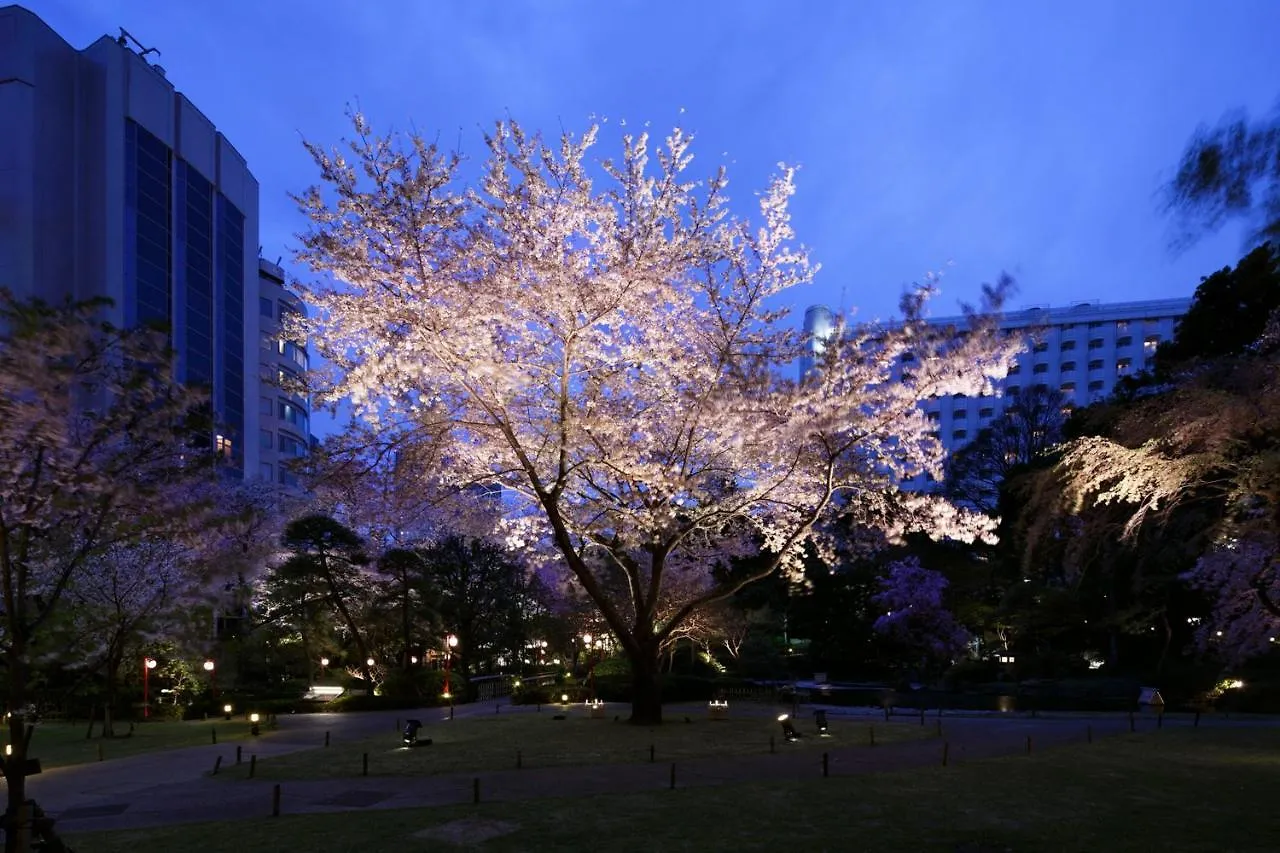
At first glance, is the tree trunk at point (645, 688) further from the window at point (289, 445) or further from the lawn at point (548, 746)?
the window at point (289, 445)

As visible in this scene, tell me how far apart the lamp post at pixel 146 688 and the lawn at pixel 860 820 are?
24361mm

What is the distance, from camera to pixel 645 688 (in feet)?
78.7

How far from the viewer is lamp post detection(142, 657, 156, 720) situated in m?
34.1

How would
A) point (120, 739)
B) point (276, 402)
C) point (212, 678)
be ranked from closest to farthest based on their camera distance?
point (120, 739) < point (212, 678) < point (276, 402)

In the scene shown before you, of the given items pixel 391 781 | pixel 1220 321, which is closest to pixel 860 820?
pixel 391 781

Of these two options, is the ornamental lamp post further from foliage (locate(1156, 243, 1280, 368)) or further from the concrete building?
the concrete building

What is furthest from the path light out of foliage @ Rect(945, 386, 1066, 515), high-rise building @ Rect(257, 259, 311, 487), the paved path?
high-rise building @ Rect(257, 259, 311, 487)

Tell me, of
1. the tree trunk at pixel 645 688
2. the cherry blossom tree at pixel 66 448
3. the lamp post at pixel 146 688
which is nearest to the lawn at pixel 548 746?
the tree trunk at pixel 645 688

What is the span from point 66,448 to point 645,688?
16664 mm

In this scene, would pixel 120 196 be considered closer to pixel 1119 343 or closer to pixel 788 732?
pixel 788 732

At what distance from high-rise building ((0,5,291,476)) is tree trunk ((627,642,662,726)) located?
36.1 meters

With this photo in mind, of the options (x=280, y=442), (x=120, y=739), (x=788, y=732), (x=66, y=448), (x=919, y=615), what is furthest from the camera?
(x=280, y=442)

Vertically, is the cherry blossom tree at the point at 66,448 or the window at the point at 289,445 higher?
the window at the point at 289,445

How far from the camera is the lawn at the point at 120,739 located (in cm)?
2403
